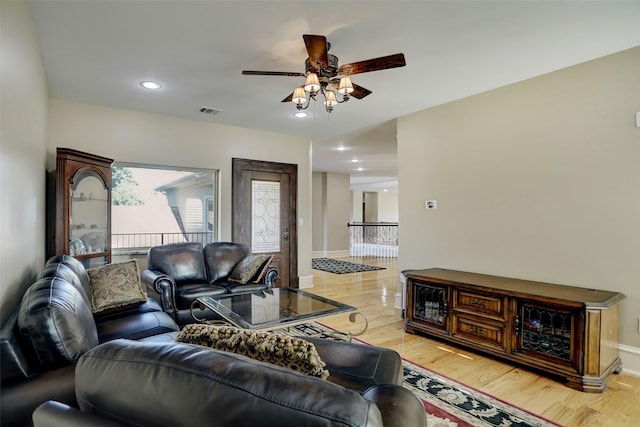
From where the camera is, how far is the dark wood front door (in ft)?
17.2

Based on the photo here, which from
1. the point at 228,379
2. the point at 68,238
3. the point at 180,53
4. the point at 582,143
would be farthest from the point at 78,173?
the point at 582,143

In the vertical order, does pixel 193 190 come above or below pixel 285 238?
above

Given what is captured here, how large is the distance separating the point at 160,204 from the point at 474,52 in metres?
5.25

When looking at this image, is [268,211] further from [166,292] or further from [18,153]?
[18,153]

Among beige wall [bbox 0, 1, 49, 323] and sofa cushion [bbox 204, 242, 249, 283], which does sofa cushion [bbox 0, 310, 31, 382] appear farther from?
sofa cushion [bbox 204, 242, 249, 283]

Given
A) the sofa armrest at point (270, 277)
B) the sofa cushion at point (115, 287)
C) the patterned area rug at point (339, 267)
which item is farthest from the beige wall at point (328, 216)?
the sofa cushion at point (115, 287)

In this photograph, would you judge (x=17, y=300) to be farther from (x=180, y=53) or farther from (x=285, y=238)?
(x=285, y=238)

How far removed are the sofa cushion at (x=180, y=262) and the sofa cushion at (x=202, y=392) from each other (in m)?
3.18

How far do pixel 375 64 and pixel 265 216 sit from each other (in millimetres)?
3594

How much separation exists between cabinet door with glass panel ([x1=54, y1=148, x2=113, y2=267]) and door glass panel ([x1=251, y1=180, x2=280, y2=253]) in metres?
2.06

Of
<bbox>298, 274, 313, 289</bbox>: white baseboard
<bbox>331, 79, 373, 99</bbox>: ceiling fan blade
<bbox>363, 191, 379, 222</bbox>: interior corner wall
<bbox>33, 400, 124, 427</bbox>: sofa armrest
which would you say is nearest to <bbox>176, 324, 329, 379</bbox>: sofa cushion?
<bbox>33, 400, 124, 427</bbox>: sofa armrest

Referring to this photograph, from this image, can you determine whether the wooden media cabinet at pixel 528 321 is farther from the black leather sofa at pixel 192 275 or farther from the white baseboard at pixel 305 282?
the white baseboard at pixel 305 282

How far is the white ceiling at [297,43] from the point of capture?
7.11 ft

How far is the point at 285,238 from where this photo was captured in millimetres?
5699
